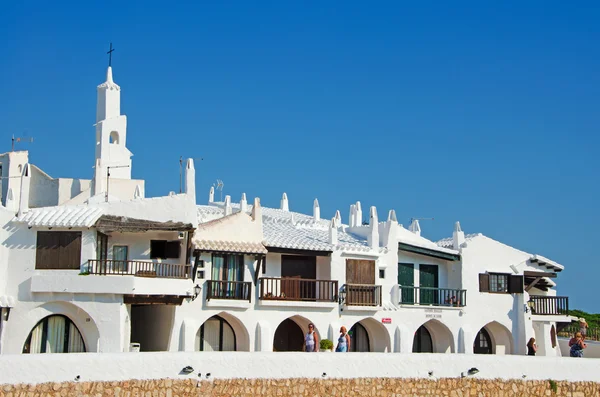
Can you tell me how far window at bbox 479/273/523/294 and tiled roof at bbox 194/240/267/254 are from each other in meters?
12.0

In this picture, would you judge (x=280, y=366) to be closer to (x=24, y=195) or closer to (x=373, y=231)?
(x=24, y=195)

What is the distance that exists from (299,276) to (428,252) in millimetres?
6554

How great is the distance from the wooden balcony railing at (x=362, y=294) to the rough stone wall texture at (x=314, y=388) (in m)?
8.66

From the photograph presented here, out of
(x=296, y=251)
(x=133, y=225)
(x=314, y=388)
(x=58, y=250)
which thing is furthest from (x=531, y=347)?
(x=58, y=250)

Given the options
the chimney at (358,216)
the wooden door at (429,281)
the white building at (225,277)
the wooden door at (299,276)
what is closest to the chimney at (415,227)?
the white building at (225,277)

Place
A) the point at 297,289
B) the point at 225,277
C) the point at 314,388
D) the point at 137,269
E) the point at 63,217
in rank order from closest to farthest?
the point at 314,388
the point at 63,217
the point at 137,269
the point at 225,277
the point at 297,289

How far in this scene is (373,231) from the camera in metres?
41.1

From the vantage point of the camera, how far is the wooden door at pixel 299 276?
38156mm

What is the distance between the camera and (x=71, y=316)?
32.2 meters

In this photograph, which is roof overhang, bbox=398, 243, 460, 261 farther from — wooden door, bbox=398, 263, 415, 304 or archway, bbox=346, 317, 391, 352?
archway, bbox=346, 317, 391, 352

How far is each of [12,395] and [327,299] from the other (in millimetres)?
16152

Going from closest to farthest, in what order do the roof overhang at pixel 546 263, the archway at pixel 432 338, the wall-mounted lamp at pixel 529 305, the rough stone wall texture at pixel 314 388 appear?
the rough stone wall texture at pixel 314 388 → the archway at pixel 432 338 → the wall-mounted lamp at pixel 529 305 → the roof overhang at pixel 546 263

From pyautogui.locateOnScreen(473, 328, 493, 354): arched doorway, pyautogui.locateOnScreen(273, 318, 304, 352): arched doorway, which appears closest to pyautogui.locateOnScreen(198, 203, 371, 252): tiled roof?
pyautogui.locateOnScreen(273, 318, 304, 352): arched doorway

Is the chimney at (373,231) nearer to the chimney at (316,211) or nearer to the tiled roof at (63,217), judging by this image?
the chimney at (316,211)
